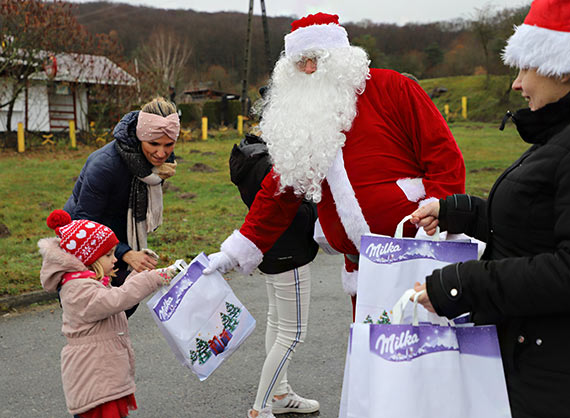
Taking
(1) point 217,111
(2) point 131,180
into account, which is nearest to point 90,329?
(2) point 131,180

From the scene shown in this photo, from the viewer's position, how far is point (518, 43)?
1821 mm

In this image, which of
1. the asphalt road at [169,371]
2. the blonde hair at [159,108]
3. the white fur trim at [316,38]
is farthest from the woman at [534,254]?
the asphalt road at [169,371]

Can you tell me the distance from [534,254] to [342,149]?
135 centimetres

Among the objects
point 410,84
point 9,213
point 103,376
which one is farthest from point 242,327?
point 9,213

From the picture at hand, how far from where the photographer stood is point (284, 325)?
3.62 meters

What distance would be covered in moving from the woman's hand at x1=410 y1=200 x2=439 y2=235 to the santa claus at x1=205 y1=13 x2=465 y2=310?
0.41m

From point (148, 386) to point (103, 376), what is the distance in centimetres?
146

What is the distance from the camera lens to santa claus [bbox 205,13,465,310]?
2766 mm

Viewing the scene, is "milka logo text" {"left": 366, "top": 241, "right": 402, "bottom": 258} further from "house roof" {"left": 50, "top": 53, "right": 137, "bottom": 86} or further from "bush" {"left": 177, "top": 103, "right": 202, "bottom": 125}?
"bush" {"left": 177, "top": 103, "right": 202, "bottom": 125}

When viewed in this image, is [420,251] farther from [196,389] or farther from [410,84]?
[196,389]

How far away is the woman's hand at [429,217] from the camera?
224 centimetres

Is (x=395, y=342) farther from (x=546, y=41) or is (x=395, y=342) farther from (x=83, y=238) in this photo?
(x=83, y=238)

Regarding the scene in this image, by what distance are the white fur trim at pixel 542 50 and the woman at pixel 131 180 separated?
2.16 metres

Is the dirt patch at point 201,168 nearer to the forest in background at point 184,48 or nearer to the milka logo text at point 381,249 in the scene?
the forest in background at point 184,48
